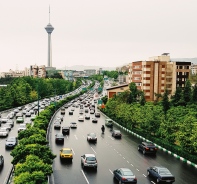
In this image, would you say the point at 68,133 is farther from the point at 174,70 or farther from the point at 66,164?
the point at 174,70

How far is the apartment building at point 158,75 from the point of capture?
88.9 m

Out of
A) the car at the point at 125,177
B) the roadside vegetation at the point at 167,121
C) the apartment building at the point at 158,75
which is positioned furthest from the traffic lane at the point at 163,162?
the apartment building at the point at 158,75

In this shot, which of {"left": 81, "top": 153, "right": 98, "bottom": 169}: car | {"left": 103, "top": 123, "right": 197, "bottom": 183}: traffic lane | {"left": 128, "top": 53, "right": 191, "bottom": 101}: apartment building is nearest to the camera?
{"left": 103, "top": 123, "right": 197, "bottom": 183}: traffic lane

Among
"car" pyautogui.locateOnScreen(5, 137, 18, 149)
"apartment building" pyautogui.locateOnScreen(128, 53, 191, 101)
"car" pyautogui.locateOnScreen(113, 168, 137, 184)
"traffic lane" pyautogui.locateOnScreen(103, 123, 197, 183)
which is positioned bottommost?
"traffic lane" pyautogui.locateOnScreen(103, 123, 197, 183)

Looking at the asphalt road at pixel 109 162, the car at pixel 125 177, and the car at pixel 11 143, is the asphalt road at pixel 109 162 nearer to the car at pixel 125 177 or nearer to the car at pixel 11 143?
Answer: the car at pixel 125 177

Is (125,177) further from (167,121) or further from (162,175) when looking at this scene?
(167,121)

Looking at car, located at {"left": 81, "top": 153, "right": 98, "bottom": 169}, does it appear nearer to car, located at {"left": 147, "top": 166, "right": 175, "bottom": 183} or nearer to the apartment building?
car, located at {"left": 147, "top": 166, "right": 175, "bottom": 183}

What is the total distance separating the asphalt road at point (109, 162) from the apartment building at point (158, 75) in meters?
42.3

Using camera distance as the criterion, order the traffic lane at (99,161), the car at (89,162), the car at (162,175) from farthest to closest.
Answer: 1. the car at (89,162)
2. the traffic lane at (99,161)
3. the car at (162,175)

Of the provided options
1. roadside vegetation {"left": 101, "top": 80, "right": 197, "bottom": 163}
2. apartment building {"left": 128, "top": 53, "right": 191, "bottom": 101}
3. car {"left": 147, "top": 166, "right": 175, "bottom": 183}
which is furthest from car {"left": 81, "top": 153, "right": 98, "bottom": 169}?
apartment building {"left": 128, "top": 53, "right": 191, "bottom": 101}

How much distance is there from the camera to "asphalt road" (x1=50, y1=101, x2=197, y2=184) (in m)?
27.1

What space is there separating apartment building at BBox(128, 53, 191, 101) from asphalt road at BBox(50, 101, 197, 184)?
42345 millimetres

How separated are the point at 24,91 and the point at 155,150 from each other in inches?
3065

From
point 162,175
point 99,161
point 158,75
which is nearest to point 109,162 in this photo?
point 99,161
